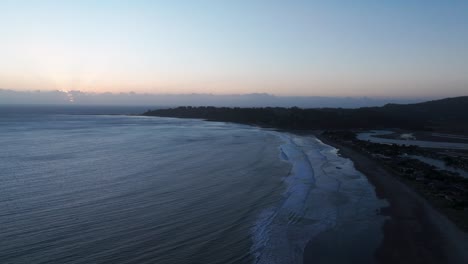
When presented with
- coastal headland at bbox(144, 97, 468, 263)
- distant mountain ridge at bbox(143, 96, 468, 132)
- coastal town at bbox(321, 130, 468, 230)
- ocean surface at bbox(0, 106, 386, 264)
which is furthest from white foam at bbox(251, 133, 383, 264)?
distant mountain ridge at bbox(143, 96, 468, 132)

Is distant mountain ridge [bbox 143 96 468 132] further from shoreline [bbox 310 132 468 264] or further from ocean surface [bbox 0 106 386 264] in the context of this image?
shoreline [bbox 310 132 468 264]

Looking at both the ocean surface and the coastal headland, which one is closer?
the ocean surface

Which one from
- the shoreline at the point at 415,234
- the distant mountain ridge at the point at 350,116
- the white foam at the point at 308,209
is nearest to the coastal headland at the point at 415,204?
the shoreline at the point at 415,234

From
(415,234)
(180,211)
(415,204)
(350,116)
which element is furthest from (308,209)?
(350,116)

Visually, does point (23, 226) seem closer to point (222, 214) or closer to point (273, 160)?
point (222, 214)

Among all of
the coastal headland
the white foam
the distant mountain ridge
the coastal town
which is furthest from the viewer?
the distant mountain ridge

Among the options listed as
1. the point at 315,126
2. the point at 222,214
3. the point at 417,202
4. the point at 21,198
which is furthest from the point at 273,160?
the point at 315,126
